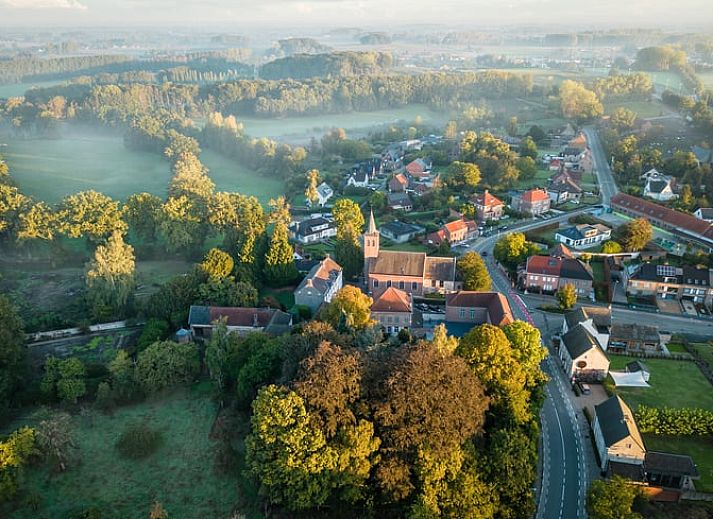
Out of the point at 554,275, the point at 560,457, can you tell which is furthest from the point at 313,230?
the point at 560,457

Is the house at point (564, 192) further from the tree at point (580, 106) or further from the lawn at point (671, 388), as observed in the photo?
the tree at point (580, 106)

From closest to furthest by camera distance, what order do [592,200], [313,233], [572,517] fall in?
[572,517], [313,233], [592,200]

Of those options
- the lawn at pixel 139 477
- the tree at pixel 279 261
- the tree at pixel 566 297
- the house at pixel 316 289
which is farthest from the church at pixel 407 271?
the lawn at pixel 139 477

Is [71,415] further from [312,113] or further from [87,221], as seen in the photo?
[312,113]

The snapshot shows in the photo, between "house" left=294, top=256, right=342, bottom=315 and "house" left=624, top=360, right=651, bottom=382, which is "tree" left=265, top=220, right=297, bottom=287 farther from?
"house" left=624, top=360, right=651, bottom=382

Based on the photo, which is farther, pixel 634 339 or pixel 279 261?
pixel 279 261

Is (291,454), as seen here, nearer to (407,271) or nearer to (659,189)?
(407,271)

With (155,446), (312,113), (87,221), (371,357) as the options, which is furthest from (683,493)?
(312,113)
